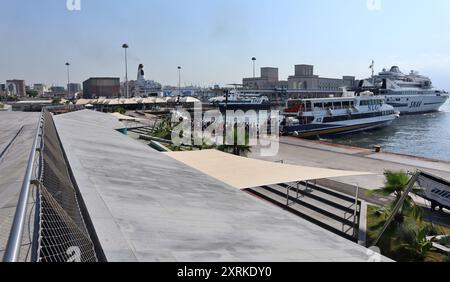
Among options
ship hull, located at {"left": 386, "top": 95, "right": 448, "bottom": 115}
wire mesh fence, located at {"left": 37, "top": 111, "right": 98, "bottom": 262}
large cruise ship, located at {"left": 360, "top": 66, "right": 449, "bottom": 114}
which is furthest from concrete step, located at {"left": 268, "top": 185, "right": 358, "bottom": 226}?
ship hull, located at {"left": 386, "top": 95, "right": 448, "bottom": 115}

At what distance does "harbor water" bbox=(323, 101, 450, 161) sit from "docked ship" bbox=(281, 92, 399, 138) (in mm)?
1347

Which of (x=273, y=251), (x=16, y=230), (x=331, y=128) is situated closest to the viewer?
(x=16, y=230)

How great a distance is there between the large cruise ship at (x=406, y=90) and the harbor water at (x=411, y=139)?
50.2ft

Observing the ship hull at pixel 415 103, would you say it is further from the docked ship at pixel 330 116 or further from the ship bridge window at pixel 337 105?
the ship bridge window at pixel 337 105

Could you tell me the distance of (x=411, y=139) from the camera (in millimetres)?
47188

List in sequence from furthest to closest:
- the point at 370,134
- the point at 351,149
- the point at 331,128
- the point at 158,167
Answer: the point at 370,134 → the point at 331,128 → the point at 351,149 → the point at 158,167

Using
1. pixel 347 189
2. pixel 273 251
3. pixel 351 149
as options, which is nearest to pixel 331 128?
pixel 351 149

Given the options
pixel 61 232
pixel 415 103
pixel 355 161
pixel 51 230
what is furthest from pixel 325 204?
pixel 415 103

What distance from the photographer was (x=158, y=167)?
10.0m

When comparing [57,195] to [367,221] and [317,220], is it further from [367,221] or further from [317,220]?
[367,221]

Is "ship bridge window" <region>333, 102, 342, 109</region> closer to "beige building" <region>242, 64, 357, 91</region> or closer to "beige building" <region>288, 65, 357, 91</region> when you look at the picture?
"beige building" <region>242, 64, 357, 91</region>

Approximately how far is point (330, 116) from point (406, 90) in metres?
42.6

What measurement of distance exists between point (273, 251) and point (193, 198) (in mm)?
2668

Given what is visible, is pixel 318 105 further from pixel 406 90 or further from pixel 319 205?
pixel 406 90
